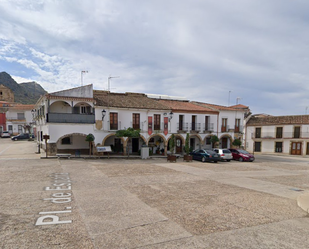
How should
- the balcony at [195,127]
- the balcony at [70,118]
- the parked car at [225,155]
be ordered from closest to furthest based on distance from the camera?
the balcony at [70,118]
the parked car at [225,155]
the balcony at [195,127]

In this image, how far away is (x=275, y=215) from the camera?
638cm

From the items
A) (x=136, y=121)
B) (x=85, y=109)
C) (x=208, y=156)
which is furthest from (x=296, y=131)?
(x=85, y=109)

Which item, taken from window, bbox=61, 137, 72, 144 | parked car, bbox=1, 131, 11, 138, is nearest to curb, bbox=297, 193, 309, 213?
window, bbox=61, 137, 72, 144

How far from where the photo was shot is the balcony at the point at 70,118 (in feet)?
64.6

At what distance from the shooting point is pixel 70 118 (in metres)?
20.4

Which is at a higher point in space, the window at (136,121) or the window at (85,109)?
the window at (85,109)

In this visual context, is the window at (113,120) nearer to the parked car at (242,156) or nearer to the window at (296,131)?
the parked car at (242,156)

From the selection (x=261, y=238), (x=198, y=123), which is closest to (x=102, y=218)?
(x=261, y=238)

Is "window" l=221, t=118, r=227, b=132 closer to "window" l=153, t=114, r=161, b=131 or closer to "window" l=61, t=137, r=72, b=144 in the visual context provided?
"window" l=153, t=114, r=161, b=131

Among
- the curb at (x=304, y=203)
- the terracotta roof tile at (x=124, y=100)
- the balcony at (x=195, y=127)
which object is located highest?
the terracotta roof tile at (x=124, y=100)

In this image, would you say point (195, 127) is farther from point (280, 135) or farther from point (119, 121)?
point (280, 135)

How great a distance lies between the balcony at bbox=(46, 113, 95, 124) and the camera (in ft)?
64.6

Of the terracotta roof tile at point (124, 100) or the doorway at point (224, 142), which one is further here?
the doorway at point (224, 142)

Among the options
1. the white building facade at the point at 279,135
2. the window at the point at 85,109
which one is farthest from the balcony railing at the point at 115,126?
the white building facade at the point at 279,135
